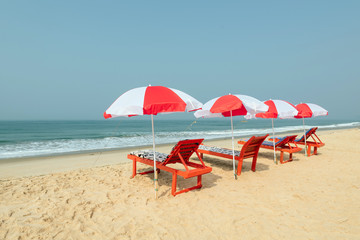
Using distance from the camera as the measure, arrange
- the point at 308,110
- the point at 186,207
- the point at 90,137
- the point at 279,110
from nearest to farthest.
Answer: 1. the point at 186,207
2. the point at 279,110
3. the point at 308,110
4. the point at 90,137

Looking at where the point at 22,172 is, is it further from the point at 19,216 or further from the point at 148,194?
the point at 148,194

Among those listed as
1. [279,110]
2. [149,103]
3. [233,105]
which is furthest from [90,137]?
[149,103]

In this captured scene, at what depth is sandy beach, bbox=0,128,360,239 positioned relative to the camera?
2.80 m

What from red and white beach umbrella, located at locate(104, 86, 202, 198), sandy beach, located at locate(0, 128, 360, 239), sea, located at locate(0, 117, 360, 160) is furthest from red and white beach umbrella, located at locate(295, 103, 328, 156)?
red and white beach umbrella, located at locate(104, 86, 202, 198)

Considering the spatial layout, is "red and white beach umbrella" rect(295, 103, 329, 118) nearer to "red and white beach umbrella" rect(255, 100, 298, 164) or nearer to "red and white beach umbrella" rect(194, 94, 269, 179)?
"red and white beach umbrella" rect(255, 100, 298, 164)

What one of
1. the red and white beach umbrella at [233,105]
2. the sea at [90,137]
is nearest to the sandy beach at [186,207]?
the red and white beach umbrella at [233,105]

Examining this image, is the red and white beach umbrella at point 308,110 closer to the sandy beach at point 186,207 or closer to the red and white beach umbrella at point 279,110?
the red and white beach umbrella at point 279,110

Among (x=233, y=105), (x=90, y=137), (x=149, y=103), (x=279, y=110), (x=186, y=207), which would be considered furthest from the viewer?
(x=90, y=137)

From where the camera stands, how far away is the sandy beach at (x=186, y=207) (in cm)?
280

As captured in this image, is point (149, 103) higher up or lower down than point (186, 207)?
higher up

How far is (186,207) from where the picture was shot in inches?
141

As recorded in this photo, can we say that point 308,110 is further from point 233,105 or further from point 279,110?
point 233,105

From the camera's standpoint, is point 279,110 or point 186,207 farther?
point 279,110

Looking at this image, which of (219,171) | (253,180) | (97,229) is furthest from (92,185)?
(253,180)
